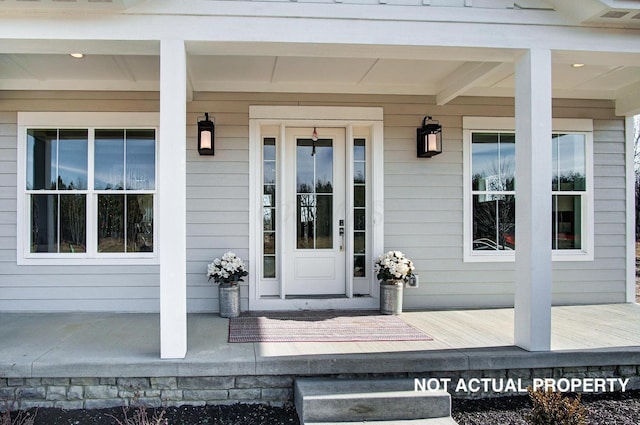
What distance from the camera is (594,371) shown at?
357 centimetres

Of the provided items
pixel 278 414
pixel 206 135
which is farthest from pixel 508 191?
pixel 278 414

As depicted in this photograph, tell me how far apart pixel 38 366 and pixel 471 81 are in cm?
452

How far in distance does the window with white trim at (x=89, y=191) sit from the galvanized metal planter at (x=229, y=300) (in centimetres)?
97

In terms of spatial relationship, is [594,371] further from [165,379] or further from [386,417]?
[165,379]

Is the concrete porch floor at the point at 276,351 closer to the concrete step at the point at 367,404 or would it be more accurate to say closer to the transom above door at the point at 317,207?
the concrete step at the point at 367,404

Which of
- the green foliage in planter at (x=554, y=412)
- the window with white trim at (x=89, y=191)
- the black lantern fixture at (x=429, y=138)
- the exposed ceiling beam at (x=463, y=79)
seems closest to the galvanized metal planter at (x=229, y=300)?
the window with white trim at (x=89, y=191)

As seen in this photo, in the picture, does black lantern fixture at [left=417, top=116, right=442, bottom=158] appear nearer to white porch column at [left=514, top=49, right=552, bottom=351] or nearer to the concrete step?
white porch column at [left=514, top=49, right=552, bottom=351]

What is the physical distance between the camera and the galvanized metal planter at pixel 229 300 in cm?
471

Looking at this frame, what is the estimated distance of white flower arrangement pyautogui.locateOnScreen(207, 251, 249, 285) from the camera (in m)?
4.69

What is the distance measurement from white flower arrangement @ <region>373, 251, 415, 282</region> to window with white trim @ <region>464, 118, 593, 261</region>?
928 mm

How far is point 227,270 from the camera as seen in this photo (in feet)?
15.4

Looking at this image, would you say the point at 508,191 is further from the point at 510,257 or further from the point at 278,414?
the point at 278,414

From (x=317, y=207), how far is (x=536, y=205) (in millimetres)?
2516

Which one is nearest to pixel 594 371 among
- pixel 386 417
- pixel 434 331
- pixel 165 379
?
pixel 434 331
